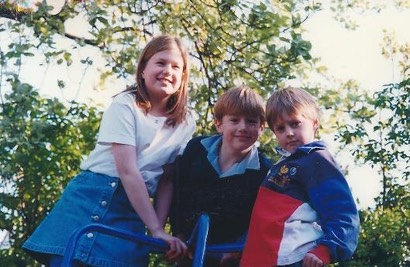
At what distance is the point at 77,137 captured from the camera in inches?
229

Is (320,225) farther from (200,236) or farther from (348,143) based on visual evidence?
(348,143)

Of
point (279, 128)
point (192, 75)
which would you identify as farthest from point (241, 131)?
point (192, 75)

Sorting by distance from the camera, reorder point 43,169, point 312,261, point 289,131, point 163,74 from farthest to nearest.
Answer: point 43,169 → point 163,74 → point 289,131 → point 312,261

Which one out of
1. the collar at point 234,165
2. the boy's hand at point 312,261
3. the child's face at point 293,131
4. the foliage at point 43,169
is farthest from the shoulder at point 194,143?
the foliage at point 43,169

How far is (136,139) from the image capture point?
323cm

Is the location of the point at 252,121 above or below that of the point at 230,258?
above

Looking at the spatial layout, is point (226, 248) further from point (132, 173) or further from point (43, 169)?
point (43, 169)

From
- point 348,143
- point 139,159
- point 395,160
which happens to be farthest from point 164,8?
point 139,159

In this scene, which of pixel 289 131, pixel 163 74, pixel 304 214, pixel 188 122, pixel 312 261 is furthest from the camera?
pixel 188 122

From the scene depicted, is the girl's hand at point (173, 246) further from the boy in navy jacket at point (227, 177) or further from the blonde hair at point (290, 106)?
the blonde hair at point (290, 106)

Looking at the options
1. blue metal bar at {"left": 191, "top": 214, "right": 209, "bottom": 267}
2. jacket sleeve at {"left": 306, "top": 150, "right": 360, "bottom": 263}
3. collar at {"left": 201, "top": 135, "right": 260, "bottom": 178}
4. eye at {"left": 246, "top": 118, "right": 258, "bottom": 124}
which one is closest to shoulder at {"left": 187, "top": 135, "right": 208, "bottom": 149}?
collar at {"left": 201, "top": 135, "right": 260, "bottom": 178}

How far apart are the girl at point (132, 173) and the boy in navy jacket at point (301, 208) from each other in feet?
1.39

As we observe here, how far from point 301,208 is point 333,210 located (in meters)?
0.13

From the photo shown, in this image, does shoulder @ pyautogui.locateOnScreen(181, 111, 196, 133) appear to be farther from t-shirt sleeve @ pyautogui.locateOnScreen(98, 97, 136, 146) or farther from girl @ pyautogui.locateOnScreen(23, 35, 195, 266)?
t-shirt sleeve @ pyautogui.locateOnScreen(98, 97, 136, 146)
